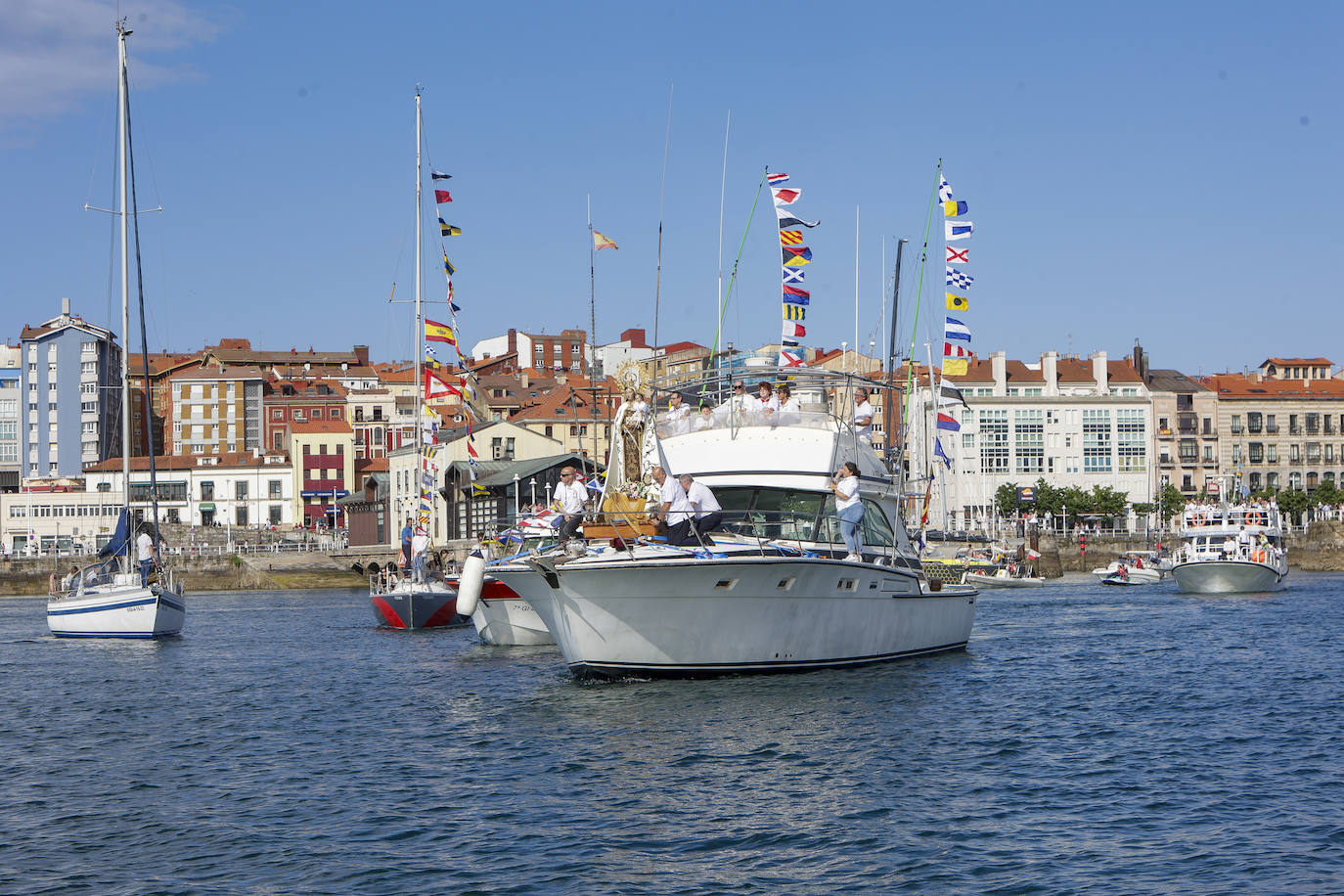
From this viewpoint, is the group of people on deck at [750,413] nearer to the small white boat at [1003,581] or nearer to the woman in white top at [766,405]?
the woman in white top at [766,405]

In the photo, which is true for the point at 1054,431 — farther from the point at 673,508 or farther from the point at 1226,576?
the point at 673,508

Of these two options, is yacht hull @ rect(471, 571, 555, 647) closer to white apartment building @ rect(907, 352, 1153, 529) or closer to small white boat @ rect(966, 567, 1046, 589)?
small white boat @ rect(966, 567, 1046, 589)

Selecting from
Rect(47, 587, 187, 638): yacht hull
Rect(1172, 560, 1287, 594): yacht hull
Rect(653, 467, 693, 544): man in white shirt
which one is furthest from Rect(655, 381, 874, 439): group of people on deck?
Rect(1172, 560, 1287, 594): yacht hull

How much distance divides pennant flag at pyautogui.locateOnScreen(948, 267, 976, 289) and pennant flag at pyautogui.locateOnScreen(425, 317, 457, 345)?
55.6 feet

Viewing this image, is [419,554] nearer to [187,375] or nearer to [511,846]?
[511,846]

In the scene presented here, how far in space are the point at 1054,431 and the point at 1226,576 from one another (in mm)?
62585

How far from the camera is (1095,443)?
11900 centimetres

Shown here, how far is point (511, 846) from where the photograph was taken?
44.1ft

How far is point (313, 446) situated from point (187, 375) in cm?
2039

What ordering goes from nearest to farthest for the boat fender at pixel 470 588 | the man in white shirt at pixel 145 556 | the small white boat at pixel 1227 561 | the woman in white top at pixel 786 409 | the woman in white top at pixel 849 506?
the boat fender at pixel 470 588
the woman in white top at pixel 849 506
the woman in white top at pixel 786 409
the man in white shirt at pixel 145 556
the small white boat at pixel 1227 561

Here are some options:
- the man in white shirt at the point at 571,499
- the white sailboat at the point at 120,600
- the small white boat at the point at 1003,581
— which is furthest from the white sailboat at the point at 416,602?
the small white boat at the point at 1003,581

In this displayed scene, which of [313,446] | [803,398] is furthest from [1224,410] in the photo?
[803,398]

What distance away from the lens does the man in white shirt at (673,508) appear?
22359mm

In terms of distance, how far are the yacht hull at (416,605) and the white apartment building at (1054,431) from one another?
258 ft
